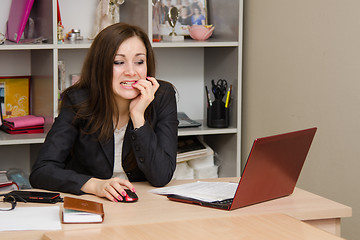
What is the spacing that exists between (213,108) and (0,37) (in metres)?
1.17

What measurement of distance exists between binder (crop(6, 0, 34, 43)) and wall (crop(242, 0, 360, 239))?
1.16 meters

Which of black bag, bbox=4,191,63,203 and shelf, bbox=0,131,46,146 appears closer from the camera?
black bag, bbox=4,191,63,203

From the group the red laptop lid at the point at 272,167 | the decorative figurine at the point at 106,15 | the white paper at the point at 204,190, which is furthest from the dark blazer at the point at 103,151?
the decorative figurine at the point at 106,15

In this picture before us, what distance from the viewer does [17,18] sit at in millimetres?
2814

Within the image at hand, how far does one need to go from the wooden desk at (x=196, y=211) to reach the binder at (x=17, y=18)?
137 centimetres

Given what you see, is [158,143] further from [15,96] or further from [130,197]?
[15,96]

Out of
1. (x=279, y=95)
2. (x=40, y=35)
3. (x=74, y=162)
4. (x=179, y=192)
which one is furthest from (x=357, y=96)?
(x=40, y=35)

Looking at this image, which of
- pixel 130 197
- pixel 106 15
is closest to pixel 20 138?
pixel 106 15

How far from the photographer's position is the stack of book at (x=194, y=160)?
10.1ft

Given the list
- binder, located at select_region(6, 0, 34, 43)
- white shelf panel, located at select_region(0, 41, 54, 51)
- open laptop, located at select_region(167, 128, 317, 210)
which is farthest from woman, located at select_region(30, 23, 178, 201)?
binder, located at select_region(6, 0, 34, 43)

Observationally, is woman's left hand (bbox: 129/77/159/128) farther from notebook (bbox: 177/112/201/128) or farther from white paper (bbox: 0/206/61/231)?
notebook (bbox: 177/112/201/128)

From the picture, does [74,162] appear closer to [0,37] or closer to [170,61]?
[0,37]

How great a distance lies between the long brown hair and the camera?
199 centimetres

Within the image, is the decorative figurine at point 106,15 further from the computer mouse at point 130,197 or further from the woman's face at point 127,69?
the computer mouse at point 130,197
